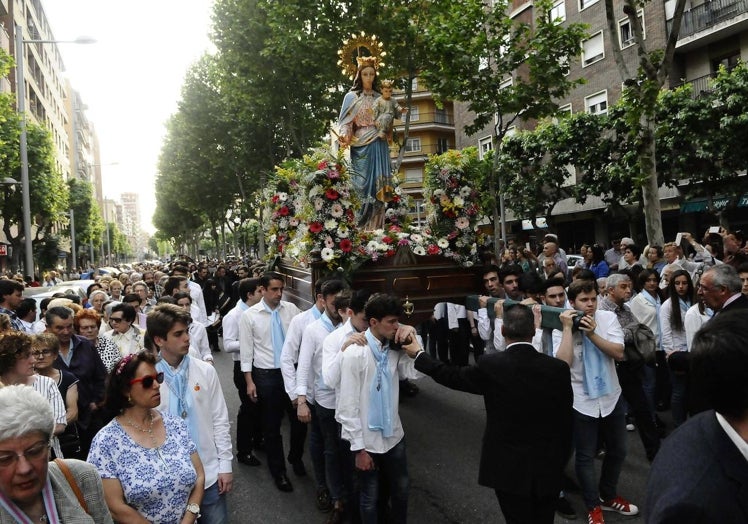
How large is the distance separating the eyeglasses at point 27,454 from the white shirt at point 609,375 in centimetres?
360

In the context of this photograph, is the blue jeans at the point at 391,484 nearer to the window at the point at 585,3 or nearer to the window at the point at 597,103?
the window at the point at 597,103

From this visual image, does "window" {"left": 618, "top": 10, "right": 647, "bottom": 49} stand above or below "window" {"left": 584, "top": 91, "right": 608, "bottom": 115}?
above

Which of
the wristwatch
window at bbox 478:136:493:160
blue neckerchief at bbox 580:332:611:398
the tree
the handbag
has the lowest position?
the wristwatch

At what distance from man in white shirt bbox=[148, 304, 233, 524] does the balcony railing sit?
2496 cm

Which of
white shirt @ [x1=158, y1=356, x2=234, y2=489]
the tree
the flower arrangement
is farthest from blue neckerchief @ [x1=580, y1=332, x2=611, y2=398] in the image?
the tree

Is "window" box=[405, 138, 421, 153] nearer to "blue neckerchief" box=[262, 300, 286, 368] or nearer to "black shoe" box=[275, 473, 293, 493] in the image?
"blue neckerchief" box=[262, 300, 286, 368]

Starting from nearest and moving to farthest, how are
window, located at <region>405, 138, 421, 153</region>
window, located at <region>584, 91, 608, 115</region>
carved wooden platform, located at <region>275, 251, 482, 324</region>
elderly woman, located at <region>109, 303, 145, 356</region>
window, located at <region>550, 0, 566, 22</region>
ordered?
1. elderly woman, located at <region>109, 303, 145, 356</region>
2. carved wooden platform, located at <region>275, 251, 482, 324</region>
3. window, located at <region>584, 91, 608, 115</region>
4. window, located at <region>550, 0, 566, 22</region>
5. window, located at <region>405, 138, 421, 153</region>

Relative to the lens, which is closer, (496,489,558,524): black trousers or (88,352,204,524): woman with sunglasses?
(88,352,204,524): woman with sunglasses

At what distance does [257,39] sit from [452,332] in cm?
1239

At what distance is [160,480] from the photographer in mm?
2945

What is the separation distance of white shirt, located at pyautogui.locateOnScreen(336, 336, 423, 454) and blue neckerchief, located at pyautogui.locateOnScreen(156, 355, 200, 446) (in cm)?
101

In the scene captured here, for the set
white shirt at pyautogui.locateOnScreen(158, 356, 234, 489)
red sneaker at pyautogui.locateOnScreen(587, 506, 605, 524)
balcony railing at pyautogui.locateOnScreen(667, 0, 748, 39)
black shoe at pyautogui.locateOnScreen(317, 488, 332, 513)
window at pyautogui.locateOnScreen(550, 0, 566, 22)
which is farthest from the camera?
window at pyautogui.locateOnScreen(550, 0, 566, 22)

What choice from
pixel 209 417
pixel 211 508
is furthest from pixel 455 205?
pixel 211 508

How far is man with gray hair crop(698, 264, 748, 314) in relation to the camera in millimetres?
4697
